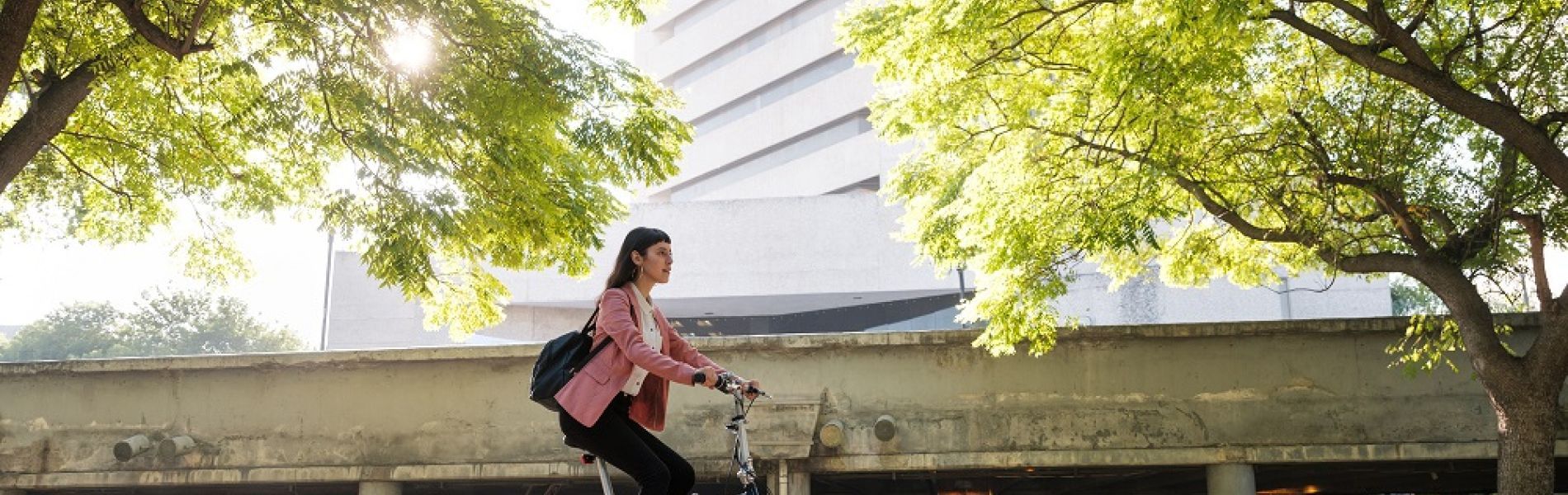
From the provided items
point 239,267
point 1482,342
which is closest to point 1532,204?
point 1482,342

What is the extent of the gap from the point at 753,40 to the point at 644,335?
5326 centimetres

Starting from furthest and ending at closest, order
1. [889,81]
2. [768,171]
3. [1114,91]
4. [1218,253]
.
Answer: [768,171]
[1218,253]
[889,81]
[1114,91]

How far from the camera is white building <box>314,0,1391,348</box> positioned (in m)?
33.9

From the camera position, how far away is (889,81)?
42.8ft

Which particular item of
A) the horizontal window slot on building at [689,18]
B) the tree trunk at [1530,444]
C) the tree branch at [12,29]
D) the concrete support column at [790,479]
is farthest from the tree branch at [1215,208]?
the horizontal window slot on building at [689,18]

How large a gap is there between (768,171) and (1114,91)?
4392 cm

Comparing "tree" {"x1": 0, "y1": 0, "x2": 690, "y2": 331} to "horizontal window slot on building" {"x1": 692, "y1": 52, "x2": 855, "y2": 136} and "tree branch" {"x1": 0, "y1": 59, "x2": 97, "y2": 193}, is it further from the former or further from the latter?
"horizontal window slot on building" {"x1": 692, "y1": 52, "x2": 855, "y2": 136}

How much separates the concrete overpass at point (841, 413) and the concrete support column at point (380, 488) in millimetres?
22

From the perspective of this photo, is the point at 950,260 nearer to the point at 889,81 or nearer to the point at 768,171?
the point at 889,81

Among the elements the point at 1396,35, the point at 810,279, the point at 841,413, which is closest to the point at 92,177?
the point at 841,413

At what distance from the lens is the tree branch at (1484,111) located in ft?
32.3

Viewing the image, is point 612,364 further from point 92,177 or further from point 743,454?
point 92,177

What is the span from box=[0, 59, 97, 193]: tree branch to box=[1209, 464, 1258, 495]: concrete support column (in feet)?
38.3

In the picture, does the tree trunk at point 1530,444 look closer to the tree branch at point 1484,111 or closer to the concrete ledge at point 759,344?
the tree branch at point 1484,111
